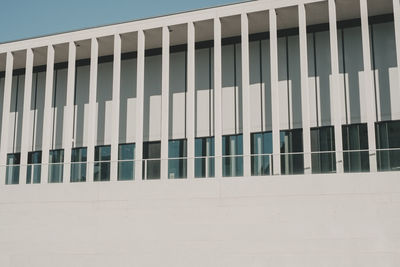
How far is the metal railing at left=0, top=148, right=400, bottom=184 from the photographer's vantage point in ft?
71.0

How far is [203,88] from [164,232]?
9645mm

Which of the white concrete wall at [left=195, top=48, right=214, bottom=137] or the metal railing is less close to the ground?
the white concrete wall at [left=195, top=48, right=214, bottom=137]

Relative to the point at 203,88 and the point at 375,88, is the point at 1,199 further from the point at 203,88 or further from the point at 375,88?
the point at 375,88

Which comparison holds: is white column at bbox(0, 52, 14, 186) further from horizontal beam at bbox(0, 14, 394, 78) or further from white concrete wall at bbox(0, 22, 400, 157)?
white concrete wall at bbox(0, 22, 400, 157)

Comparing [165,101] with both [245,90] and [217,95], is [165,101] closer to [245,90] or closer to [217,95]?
[217,95]

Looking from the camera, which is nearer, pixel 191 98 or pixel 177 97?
pixel 191 98

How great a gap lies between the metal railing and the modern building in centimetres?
6

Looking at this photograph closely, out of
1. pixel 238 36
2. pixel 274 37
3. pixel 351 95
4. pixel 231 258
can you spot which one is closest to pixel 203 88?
pixel 238 36

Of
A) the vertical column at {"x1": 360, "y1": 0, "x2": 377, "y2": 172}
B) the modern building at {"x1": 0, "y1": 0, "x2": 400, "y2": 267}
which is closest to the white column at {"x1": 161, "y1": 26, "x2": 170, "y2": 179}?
the modern building at {"x1": 0, "y1": 0, "x2": 400, "y2": 267}

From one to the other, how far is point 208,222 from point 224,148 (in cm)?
671

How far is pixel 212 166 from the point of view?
2420 cm

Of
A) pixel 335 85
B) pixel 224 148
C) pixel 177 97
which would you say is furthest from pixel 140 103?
pixel 335 85

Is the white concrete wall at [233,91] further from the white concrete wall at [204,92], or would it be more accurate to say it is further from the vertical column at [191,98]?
the vertical column at [191,98]

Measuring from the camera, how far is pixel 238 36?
96.2 ft
